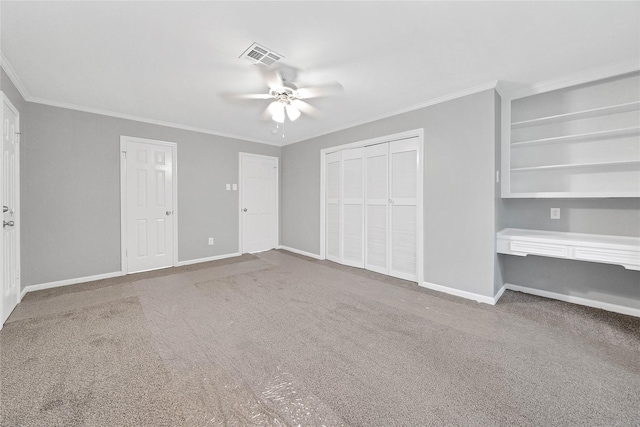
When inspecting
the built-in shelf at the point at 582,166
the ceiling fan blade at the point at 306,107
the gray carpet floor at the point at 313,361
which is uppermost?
the ceiling fan blade at the point at 306,107

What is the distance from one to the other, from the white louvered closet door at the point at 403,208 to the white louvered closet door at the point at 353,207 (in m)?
0.56

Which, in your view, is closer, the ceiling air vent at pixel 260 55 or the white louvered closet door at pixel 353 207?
the ceiling air vent at pixel 260 55

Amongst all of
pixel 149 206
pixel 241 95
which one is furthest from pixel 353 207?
pixel 149 206

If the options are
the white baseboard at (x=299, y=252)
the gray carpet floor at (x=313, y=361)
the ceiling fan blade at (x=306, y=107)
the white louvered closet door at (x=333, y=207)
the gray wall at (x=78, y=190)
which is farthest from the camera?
the white baseboard at (x=299, y=252)

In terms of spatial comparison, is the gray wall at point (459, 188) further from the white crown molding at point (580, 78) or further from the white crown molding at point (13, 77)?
the white crown molding at point (13, 77)

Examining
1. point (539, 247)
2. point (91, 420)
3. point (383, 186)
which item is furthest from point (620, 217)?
point (91, 420)

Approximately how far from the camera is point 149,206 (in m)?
4.02

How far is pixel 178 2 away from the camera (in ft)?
5.24

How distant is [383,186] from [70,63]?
12.2 feet

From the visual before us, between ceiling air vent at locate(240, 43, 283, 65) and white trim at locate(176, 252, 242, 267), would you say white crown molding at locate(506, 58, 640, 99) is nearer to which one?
ceiling air vent at locate(240, 43, 283, 65)

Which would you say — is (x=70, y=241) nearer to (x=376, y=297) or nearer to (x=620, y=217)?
(x=376, y=297)

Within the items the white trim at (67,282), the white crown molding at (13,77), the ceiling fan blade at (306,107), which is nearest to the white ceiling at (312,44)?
the white crown molding at (13,77)

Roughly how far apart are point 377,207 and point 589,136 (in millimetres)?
2406

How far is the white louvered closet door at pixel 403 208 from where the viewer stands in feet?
11.4
